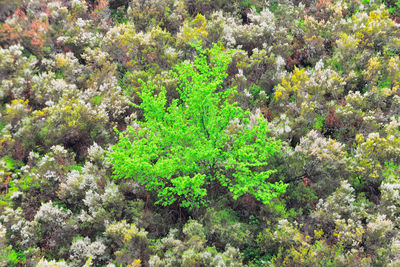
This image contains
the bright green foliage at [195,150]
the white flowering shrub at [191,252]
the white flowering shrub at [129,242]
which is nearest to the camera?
the white flowering shrub at [191,252]

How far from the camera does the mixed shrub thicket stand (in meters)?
6.39

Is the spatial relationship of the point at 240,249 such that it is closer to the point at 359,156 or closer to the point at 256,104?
the point at 359,156

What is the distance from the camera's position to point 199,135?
6707 mm

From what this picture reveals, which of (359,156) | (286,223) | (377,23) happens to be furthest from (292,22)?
(286,223)

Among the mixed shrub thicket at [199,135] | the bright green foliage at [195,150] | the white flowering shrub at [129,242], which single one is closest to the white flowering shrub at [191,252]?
the mixed shrub thicket at [199,135]

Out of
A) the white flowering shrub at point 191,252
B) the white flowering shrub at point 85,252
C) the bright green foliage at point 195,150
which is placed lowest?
the white flowering shrub at point 85,252

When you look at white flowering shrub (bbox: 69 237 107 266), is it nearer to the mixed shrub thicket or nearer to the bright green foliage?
the mixed shrub thicket

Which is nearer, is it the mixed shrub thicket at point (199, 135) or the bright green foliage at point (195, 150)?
the bright green foliage at point (195, 150)

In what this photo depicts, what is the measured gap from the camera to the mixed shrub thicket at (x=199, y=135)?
6.39 metres

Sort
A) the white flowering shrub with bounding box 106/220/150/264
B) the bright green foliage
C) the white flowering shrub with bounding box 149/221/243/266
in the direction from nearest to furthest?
the white flowering shrub with bounding box 149/221/243/266, the bright green foliage, the white flowering shrub with bounding box 106/220/150/264

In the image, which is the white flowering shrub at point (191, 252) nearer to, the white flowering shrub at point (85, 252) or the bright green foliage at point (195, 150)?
the bright green foliage at point (195, 150)

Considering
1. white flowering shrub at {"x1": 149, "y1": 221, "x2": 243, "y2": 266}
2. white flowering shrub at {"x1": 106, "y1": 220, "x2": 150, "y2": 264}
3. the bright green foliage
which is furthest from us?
white flowering shrub at {"x1": 106, "y1": 220, "x2": 150, "y2": 264}

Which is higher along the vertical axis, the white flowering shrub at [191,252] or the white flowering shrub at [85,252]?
the white flowering shrub at [191,252]

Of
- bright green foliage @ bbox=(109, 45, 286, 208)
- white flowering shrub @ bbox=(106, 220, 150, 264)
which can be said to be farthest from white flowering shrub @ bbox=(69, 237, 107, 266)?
bright green foliage @ bbox=(109, 45, 286, 208)
